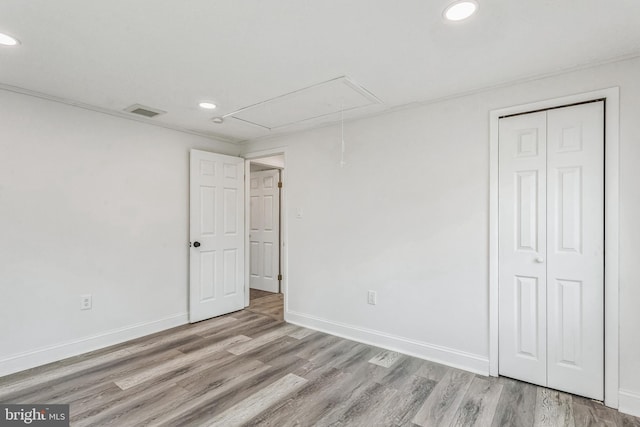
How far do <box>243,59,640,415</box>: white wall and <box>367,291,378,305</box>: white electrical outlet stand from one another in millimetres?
53

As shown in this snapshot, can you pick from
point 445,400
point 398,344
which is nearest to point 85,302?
point 398,344

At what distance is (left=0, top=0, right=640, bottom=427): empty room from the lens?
188 cm

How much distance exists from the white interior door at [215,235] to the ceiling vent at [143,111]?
0.65m

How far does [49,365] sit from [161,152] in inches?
89.2

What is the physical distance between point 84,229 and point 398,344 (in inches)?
127

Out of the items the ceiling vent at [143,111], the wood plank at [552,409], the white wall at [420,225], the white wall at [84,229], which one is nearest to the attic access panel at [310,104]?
the white wall at [420,225]

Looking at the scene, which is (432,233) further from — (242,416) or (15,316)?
(15,316)

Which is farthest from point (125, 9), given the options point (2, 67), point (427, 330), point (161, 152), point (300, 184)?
point (427, 330)

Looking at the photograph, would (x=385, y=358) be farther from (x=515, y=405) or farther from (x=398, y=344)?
(x=515, y=405)

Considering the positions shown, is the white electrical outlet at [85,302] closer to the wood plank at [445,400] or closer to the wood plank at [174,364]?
the wood plank at [174,364]

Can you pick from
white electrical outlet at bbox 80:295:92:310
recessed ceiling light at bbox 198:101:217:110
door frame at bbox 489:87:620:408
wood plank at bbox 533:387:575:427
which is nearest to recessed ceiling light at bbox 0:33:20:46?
recessed ceiling light at bbox 198:101:217:110

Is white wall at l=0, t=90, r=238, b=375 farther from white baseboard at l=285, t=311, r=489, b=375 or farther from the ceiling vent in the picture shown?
white baseboard at l=285, t=311, r=489, b=375

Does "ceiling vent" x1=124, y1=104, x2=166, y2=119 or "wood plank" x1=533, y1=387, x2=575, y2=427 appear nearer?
"wood plank" x1=533, y1=387, x2=575, y2=427

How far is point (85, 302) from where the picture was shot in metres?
2.94
